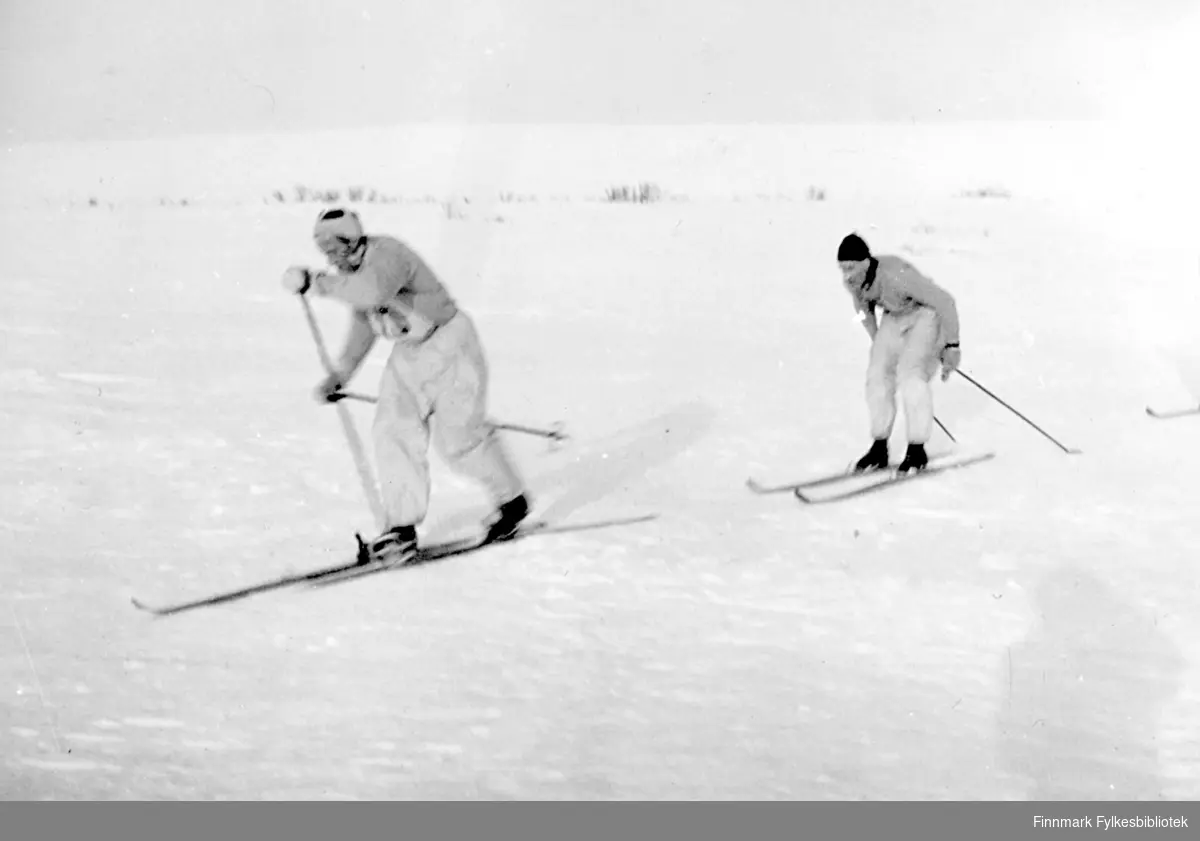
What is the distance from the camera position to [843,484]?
327 cm

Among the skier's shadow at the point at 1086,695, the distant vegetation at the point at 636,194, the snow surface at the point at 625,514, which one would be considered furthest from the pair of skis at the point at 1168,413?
the distant vegetation at the point at 636,194

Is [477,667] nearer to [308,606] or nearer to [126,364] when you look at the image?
[308,606]

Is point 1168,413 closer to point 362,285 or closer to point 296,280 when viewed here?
point 362,285

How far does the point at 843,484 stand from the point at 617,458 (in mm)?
674

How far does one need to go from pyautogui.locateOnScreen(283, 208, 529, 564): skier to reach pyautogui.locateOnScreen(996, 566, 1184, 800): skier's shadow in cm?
133

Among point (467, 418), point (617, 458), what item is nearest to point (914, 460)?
point (617, 458)

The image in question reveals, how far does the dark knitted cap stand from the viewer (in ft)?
10.6

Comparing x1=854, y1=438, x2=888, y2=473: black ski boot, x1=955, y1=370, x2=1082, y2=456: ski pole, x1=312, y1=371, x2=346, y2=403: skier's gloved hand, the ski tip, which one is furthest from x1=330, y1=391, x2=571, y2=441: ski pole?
x1=955, y1=370, x2=1082, y2=456: ski pole

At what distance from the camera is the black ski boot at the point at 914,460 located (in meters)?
3.32

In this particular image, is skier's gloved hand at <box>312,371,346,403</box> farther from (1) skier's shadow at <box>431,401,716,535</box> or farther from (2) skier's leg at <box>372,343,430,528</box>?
(1) skier's shadow at <box>431,401,716,535</box>

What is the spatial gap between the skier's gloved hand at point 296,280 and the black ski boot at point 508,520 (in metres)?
0.77

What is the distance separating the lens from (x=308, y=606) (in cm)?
268

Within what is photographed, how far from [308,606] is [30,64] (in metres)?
1.64

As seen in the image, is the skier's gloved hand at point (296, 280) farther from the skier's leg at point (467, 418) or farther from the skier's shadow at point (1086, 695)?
the skier's shadow at point (1086, 695)
